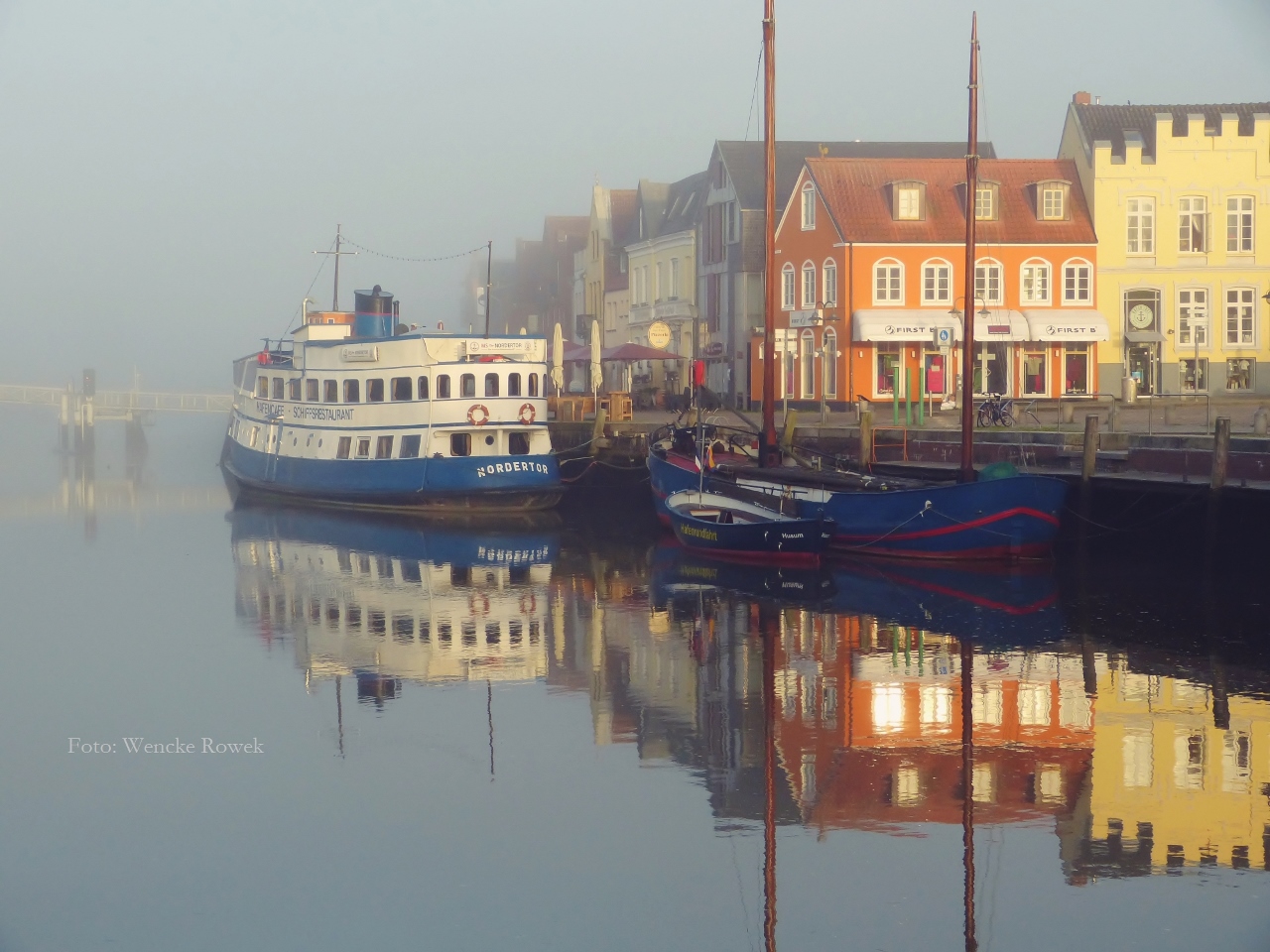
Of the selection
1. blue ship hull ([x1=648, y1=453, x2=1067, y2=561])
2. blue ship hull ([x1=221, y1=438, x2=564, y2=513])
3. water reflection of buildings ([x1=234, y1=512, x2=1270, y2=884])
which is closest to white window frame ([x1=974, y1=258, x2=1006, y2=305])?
blue ship hull ([x1=221, y1=438, x2=564, y2=513])

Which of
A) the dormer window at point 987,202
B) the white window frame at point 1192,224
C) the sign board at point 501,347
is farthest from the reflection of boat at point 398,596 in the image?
the white window frame at point 1192,224

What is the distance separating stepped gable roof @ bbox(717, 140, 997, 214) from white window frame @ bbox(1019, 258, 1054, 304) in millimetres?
9387

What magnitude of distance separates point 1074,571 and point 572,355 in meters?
29.7

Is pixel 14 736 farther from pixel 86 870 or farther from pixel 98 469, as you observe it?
pixel 98 469

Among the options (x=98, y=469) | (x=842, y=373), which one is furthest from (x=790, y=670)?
(x=98, y=469)

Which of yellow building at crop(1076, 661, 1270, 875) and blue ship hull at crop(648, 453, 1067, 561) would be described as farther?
blue ship hull at crop(648, 453, 1067, 561)

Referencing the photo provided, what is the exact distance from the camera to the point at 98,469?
7062 cm

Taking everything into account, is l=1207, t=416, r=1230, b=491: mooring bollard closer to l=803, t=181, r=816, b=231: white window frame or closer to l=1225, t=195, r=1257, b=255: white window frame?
l=1225, t=195, r=1257, b=255: white window frame

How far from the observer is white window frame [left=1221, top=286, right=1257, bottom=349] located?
151 feet

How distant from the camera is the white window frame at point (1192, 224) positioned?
46.3 metres

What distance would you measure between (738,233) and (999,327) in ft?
39.4

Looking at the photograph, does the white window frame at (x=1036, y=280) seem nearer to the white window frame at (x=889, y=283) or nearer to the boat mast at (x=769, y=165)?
the white window frame at (x=889, y=283)

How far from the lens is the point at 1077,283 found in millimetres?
46750

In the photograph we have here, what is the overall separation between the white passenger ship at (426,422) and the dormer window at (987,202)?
1644cm
